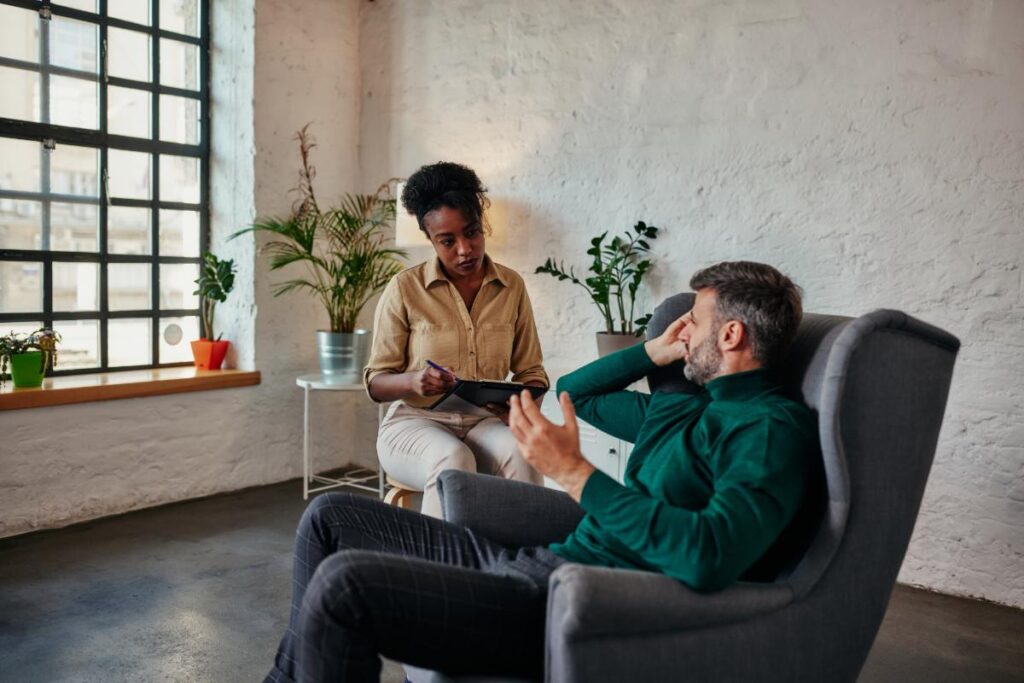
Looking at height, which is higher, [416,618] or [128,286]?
[128,286]

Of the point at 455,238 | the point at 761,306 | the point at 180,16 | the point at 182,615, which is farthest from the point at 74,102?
the point at 761,306

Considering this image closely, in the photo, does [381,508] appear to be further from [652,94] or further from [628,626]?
[652,94]

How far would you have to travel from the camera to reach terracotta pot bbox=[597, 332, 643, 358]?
400 centimetres

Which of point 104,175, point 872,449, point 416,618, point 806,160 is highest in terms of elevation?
point 806,160

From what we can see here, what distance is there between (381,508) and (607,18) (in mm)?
2989

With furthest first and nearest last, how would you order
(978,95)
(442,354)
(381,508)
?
1. (978,95)
2. (442,354)
3. (381,508)

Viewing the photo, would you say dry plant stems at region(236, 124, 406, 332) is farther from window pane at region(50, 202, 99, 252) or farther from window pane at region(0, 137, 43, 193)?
window pane at region(0, 137, 43, 193)

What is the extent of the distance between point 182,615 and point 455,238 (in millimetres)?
1600

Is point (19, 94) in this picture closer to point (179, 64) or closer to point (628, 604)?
point (179, 64)

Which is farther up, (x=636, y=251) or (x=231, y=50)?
(x=231, y=50)

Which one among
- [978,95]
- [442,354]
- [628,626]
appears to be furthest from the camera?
[978,95]

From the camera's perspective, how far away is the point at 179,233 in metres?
4.93

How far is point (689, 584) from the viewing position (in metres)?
1.56

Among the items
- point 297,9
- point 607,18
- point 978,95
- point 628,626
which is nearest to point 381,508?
point 628,626
